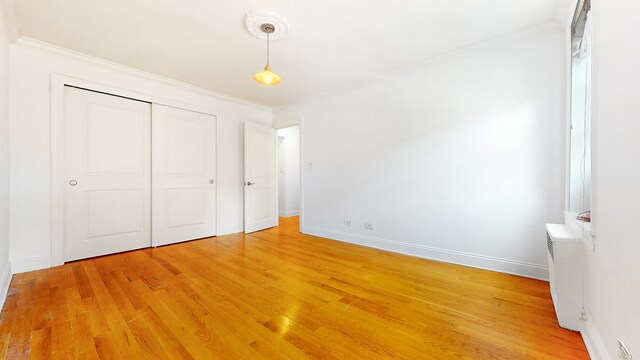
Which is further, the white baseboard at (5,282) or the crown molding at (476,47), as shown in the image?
the crown molding at (476,47)

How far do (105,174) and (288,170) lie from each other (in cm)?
403

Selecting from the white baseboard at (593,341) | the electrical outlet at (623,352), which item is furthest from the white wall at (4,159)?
the white baseboard at (593,341)

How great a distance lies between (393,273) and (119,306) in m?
2.49

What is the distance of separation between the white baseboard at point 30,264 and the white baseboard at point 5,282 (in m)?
0.11

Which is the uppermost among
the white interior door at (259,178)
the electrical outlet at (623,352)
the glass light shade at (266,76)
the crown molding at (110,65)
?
the crown molding at (110,65)

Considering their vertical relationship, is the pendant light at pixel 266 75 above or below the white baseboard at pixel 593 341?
above

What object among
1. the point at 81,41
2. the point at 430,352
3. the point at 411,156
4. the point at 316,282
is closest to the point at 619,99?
the point at 430,352

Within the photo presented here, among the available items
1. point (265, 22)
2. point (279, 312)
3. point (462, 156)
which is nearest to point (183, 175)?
point (265, 22)

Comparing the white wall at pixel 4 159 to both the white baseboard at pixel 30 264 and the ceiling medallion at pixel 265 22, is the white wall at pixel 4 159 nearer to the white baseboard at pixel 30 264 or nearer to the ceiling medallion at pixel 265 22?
the white baseboard at pixel 30 264

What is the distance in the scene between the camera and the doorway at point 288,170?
6.62 meters

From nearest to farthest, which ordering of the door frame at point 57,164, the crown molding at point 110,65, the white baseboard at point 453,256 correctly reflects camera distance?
the white baseboard at point 453,256
the crown molding at point 110,65
the door frame at point 57,164

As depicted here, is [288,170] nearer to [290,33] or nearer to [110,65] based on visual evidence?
[110,65]

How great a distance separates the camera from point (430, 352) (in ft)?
4.66

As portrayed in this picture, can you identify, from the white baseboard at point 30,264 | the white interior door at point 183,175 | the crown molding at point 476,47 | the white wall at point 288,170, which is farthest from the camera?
the white wall at point 288,170
